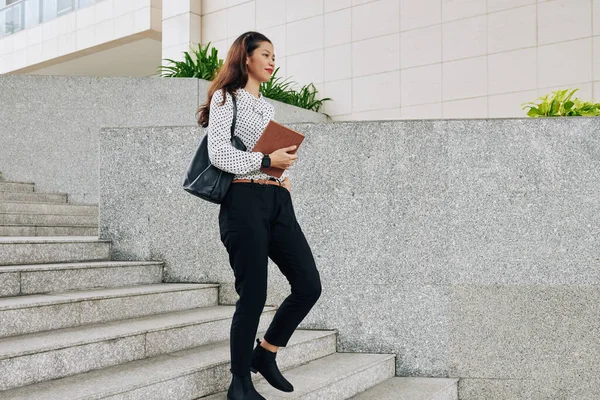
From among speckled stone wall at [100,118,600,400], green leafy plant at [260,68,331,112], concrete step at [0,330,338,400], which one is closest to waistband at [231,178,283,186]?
concrete step at [0,330,338,400]

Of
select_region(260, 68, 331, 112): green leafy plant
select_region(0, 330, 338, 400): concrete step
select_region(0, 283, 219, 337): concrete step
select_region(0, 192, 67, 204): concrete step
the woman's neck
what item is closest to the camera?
select_region(0, 330, 338, 400): concrete step

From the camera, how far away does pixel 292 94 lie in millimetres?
10164

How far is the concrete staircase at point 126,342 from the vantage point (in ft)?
9.43

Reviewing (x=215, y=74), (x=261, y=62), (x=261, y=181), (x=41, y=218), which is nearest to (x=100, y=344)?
(x=261, y=181)

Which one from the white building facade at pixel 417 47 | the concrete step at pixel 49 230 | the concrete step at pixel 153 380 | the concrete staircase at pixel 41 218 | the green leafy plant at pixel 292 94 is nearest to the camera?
the concrete step at pixel 153 380

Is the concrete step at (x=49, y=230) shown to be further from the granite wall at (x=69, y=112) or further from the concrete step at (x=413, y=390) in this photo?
the concrete step at (x=413, y=390)

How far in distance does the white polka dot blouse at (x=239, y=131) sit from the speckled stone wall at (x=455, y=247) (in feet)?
5.80

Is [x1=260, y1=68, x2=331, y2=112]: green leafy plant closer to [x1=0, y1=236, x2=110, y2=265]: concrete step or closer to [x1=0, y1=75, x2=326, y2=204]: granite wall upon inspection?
[x1=0, y1=75, x2=326, y2=204]: granite wall

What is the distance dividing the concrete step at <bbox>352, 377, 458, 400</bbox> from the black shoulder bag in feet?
5.97

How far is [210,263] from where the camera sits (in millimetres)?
4785

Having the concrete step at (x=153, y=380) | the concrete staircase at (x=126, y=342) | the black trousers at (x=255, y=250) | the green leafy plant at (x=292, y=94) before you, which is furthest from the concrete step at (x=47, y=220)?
the green leafy plant at (x=292, y=94)

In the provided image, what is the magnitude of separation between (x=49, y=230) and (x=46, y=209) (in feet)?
2.22

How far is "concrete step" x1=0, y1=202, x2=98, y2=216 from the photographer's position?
5.68m

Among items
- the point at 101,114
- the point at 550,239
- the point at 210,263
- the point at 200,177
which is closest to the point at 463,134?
the point at 550,239
